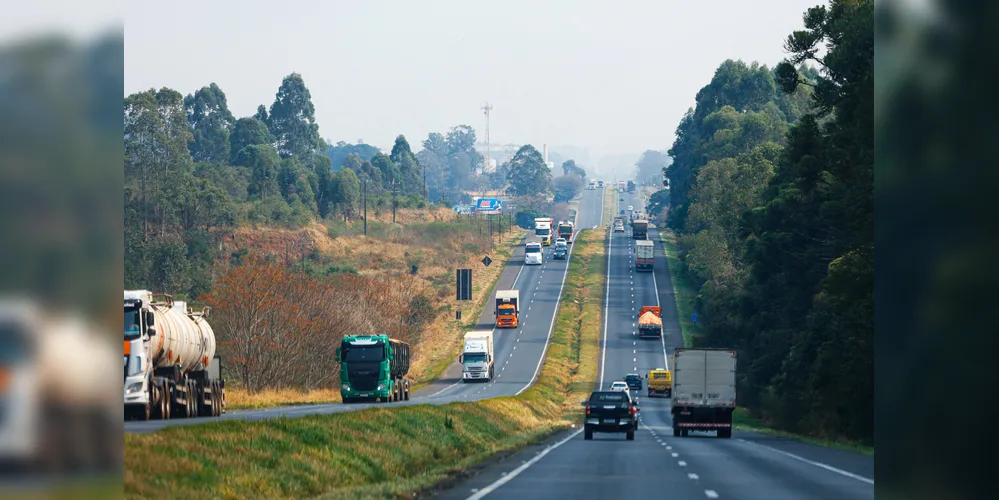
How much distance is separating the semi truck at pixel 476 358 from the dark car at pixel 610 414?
52469mm

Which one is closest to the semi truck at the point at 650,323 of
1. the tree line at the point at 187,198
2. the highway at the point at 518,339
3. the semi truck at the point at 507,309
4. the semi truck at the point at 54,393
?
the highway at the point at 518,339

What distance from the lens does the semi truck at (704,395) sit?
169 feet

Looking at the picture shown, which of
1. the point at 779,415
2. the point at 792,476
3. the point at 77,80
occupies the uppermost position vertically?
the point at 77,80

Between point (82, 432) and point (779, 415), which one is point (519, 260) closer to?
point (779, 415)

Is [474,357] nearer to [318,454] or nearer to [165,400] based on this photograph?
[165,400]

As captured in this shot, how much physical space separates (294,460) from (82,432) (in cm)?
1638

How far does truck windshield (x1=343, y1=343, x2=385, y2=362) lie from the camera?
62.2 m

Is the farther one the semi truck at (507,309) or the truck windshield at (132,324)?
the semi truck at (507,309)

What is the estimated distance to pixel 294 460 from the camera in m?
20.7

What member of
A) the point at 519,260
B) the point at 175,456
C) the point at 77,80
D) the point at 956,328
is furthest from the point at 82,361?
the point at 519,260

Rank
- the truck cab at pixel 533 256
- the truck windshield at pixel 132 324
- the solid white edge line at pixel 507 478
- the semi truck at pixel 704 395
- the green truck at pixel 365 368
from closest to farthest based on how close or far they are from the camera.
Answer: the solid white edge line at pixel 507 478 < the truck windshield at pixel 132 324 < the semi truck at pixel 704 395 < the green truck at pixel 365 368 < the truck cab at pixel 533 256

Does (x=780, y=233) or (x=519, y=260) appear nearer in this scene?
(x=780, y=233)

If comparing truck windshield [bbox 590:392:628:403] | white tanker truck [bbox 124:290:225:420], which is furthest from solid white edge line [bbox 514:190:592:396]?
white tanker truck [bbox 124:290:225:420]

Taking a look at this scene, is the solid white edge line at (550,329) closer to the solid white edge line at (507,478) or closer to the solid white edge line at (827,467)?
the solid white edge line at (827,467)
